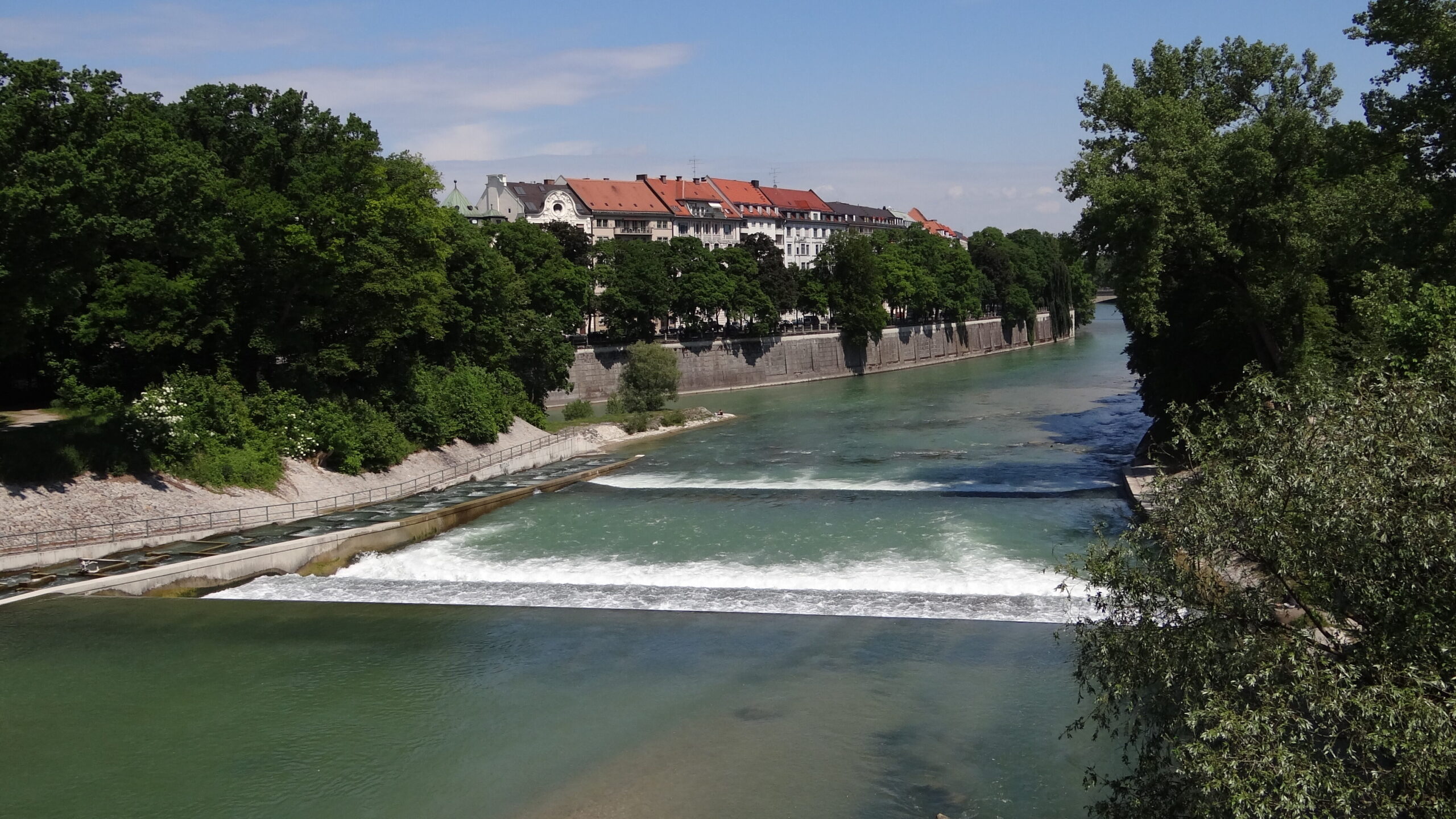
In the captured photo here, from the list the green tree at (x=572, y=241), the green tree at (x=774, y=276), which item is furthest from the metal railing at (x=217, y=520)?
the green tree at (x=774, y=276)

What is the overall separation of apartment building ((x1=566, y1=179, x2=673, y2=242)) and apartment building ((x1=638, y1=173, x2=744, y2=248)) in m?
1.19

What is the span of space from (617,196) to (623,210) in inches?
83.5

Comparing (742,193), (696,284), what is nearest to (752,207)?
(742,193)

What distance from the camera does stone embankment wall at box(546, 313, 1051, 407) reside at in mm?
85375

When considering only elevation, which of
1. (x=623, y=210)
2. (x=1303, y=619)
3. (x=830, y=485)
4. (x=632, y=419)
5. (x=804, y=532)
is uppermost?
(x=623, y=210)

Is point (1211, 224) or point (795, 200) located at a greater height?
point (795, 200)

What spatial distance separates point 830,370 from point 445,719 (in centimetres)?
8184

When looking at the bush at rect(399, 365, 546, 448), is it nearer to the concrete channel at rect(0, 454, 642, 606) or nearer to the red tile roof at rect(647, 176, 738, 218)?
the concrete channel at rect(0, 454, 642, 606)

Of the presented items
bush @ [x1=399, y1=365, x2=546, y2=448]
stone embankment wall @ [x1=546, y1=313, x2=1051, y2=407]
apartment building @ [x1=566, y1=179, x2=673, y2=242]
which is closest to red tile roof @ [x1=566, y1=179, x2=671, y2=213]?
apartment building @ [x1=566, y1=179, x2=673, y2=242]

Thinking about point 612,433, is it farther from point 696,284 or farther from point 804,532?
point 696,284

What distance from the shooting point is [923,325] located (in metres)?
117

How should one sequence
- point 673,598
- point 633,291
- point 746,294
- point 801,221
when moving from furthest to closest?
point 801,221
point 746,294
point 633,291
point 673,598

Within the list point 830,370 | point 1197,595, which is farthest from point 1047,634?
point 830,370

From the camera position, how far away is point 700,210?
447 ft
